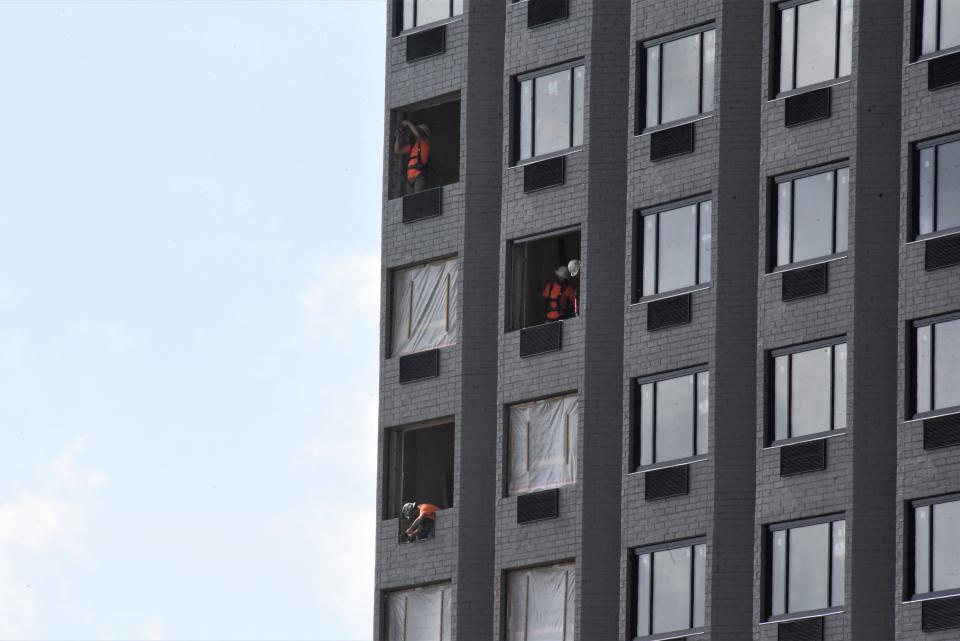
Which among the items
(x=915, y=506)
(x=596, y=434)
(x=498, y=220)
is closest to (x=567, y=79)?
(x=498, y=220)

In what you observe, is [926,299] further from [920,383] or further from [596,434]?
[596,434]

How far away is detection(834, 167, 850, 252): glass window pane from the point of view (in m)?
61.3

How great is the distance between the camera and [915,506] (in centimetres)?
5884

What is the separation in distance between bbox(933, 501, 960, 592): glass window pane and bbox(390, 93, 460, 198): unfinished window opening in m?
15.9

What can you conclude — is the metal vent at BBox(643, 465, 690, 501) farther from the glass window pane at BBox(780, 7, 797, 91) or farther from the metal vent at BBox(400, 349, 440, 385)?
the glass window pane at BBox(780, 7, 797, 91)

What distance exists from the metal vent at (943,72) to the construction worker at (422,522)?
1417 cm

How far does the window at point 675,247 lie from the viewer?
208 ft

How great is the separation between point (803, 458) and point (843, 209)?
16.1 feet

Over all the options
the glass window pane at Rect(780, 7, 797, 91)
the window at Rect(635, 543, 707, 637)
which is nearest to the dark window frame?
the glass window pane at Rect(780, 7, 797, 91)

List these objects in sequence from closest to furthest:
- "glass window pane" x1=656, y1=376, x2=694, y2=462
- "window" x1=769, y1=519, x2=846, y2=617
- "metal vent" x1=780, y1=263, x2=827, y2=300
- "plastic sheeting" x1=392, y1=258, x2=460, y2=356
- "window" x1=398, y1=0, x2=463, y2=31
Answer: "window" x1=769, y1=519, x2=846, y2=617 → "metal vent" x1=780, y1=263, x2=827, y2=300 → "glass window pane" x1=656, y1=376, x2=694, y2=462 → "plastic sheeting" x1=392, y1=258, x2=460, y2=356 → "window" x1=398, y1=0, x2=463, y2=31

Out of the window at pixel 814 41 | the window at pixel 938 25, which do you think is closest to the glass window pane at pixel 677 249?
the window at pixel 814 41

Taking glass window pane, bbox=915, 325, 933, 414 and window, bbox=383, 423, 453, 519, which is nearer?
glass window pane, bbox=915, 325, 933, 414

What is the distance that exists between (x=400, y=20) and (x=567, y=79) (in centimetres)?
557

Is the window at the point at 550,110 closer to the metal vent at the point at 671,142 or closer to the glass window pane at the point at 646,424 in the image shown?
the metal vent at the point at 671,142
